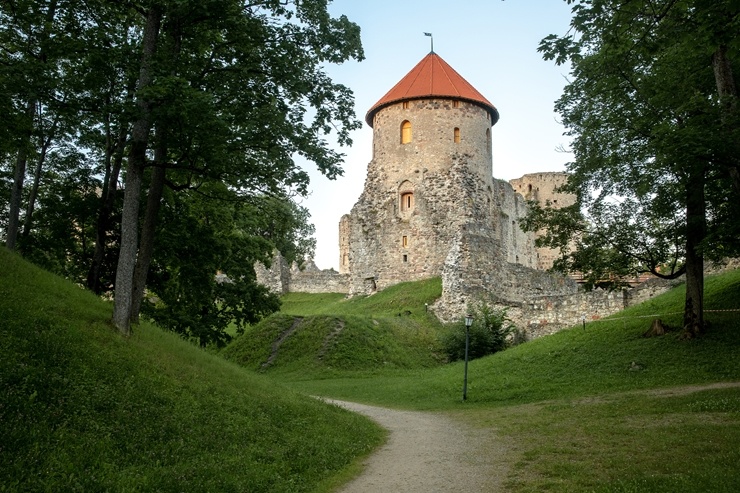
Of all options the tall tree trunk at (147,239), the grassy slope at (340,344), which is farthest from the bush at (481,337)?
the tall tree trunk at (147,239)

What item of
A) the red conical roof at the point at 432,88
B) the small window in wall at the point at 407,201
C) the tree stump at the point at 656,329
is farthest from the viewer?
the red conical roof at the point at 432,88

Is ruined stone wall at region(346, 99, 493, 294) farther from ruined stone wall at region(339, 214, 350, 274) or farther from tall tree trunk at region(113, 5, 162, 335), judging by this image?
tall tree trunk at region(113, 5, 162, 335)

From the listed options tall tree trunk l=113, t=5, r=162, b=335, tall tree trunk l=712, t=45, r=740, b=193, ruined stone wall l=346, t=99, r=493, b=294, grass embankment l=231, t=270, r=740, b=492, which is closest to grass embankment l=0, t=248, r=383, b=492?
tall tree trunk l=113, t=5, r=162, b=335

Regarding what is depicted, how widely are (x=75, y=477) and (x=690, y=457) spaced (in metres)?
7.14

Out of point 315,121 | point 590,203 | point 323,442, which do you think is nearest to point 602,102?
point 590,203

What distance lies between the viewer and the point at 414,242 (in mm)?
35750

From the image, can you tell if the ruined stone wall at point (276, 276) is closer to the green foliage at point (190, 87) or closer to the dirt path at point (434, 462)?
the green foliage at point (190, 87)

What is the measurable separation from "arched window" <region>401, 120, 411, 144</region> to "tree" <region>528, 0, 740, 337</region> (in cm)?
1854

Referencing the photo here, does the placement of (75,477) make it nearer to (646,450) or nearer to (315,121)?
(646,450)

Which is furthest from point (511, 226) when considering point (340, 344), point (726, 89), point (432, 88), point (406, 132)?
point (726, 89)

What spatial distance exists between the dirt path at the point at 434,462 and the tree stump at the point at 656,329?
8.17 meters

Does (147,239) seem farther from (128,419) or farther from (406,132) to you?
(406,132)

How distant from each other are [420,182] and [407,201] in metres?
1.36

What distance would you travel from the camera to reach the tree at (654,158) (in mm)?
13352
